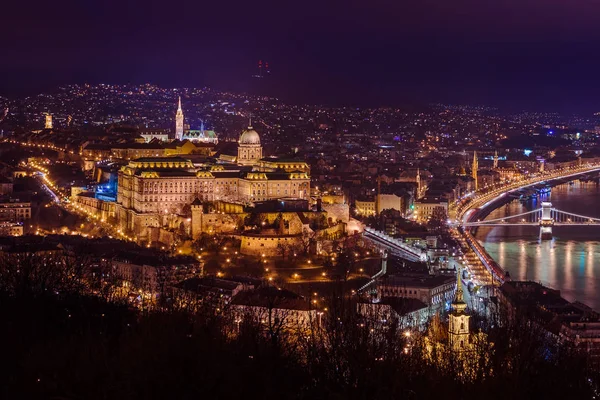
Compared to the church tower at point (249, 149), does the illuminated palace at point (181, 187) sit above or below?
below

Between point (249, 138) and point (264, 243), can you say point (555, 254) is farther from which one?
point (264, 243)

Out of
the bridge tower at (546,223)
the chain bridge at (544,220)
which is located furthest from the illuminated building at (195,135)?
the bridge tower at (546,223)

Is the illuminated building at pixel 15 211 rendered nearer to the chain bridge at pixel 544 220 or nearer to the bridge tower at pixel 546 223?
the chain bridge at pixel 544 220

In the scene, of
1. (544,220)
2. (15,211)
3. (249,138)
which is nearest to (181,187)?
(249,138)

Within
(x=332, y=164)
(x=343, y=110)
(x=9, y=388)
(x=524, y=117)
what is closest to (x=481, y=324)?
(x=9, y=388)

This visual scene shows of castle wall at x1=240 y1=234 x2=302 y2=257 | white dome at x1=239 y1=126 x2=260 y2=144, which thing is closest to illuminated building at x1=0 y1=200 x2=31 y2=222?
white dome at x1=239 y1=126 x2=260 y2=144

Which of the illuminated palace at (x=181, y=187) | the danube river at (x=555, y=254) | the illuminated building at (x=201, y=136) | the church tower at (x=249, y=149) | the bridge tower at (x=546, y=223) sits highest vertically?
the illuminated building at (x=201, y=136)
